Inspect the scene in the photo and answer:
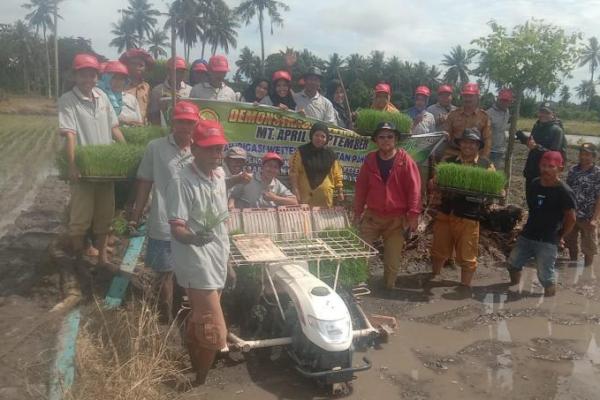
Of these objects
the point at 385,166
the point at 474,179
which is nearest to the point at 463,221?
the point at 474,179

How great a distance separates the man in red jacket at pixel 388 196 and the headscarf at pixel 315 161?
42 cm

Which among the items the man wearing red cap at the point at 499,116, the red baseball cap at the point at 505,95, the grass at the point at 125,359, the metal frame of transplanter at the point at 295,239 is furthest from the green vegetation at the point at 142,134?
the red baseball cap at the point at 505,95

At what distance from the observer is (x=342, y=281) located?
514 centimetres

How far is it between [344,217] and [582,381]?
2526mm

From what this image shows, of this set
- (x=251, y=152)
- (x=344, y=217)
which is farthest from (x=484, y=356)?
(x=251, y=152)

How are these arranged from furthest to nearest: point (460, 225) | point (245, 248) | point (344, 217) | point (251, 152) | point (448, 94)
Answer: point (448, 94)
point (251, 152)
point (460, 225)
point (344, 217)
point (245, 248)

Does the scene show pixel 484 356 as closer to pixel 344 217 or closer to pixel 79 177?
pixel 344 217

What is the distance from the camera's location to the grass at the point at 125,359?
11.5ft

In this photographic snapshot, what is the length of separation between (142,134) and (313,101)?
255 cm

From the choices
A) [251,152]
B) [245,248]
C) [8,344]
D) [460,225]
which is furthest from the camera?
[251,152]

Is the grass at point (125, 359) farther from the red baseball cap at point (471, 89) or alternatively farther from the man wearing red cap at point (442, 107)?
the man wearing red cap at point (442, 107)

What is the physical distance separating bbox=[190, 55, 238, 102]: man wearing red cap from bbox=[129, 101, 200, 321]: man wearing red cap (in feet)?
7.82

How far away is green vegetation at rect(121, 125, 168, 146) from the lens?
584 cm

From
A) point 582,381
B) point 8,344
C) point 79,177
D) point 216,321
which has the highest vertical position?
point 79,177
